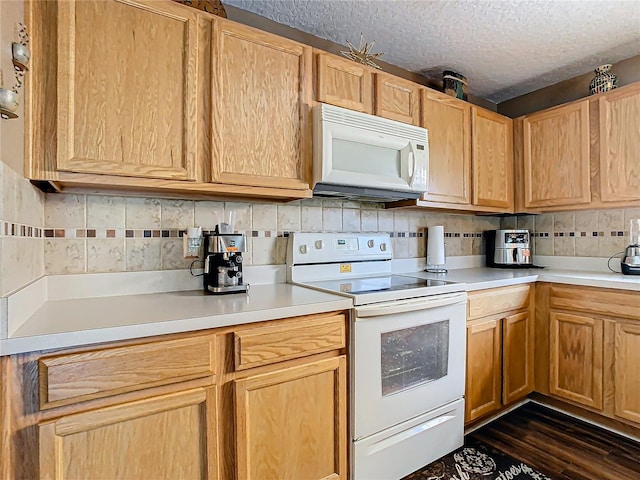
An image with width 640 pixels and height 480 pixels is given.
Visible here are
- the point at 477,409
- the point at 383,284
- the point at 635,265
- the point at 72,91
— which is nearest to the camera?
the point at 72,91

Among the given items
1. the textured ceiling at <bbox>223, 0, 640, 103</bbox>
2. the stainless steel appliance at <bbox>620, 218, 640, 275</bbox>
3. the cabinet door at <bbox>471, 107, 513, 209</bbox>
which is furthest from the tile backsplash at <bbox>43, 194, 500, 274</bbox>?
the stainless steel appliance at <bbox>620, 218, 640, 275</bbox>

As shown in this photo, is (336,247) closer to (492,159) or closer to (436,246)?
(436,246)

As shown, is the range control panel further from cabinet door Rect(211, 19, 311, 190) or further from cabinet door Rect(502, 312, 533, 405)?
cabinet door Rect(502, 312, 533, 405)

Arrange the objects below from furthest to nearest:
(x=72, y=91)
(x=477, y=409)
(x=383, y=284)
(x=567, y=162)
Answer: (x=567, y=162) → (x=477, y=409) → (x=383, y=284) → (x=72, y=91)

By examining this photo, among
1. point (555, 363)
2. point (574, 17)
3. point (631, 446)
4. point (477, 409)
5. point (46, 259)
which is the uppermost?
point (574, 17)

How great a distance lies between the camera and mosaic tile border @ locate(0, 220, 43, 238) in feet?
3.07

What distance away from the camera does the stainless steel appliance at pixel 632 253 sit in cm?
219

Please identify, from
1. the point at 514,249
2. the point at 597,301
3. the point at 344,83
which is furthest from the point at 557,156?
the point at 344,83

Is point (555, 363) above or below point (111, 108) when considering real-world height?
below

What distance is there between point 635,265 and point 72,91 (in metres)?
3.12

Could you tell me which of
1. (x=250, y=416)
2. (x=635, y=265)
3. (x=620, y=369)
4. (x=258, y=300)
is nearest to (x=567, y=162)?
(x=635, y=265)

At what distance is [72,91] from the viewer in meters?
1.19

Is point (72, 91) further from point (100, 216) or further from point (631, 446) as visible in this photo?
point (631, 446)

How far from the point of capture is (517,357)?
222cm
